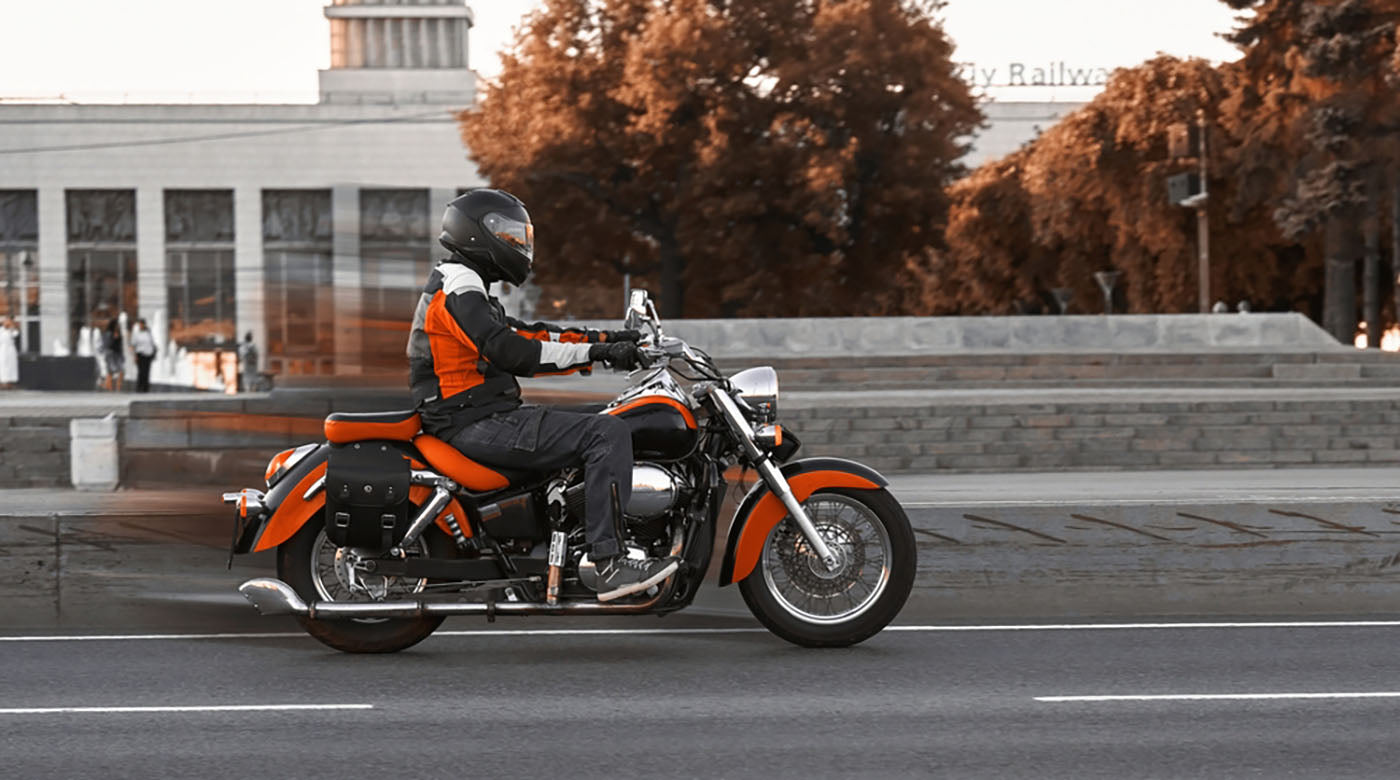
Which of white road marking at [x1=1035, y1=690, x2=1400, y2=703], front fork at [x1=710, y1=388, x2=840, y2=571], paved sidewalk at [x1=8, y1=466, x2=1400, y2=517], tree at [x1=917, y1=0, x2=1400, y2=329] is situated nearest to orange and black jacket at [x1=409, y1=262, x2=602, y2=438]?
front fork at [x1=710, y1=388, x2=840, y2=571]

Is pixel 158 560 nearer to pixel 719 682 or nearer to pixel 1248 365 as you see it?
pixel 719 682

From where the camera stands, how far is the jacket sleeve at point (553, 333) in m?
7.71

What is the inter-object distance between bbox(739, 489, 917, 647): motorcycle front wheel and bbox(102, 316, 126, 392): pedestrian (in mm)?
35339

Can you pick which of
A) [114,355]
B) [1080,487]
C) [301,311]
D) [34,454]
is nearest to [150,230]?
[114,355]

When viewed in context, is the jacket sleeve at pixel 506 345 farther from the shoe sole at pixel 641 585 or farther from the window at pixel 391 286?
the window at pixel 391 286

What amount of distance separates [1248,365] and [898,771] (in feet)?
73.6

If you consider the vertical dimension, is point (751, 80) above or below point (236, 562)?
above

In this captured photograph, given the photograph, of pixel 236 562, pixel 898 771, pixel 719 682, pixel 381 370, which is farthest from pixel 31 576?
pixel 898 771

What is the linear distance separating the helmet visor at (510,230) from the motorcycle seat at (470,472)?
83 centimetres

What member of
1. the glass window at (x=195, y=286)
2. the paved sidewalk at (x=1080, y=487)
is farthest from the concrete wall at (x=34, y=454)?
the glass window at (x=195, y=286)

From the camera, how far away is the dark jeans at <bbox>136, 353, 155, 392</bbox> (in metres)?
38.3

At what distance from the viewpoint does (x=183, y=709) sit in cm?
688

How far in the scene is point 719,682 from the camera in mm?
7344

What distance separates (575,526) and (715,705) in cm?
122
